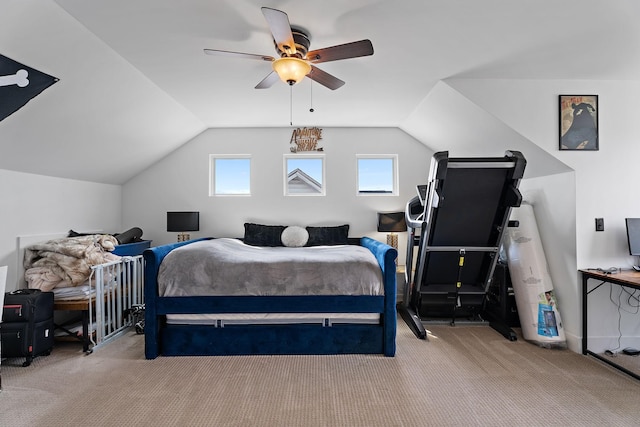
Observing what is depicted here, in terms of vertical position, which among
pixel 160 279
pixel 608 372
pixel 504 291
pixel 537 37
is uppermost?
pixel 537 37

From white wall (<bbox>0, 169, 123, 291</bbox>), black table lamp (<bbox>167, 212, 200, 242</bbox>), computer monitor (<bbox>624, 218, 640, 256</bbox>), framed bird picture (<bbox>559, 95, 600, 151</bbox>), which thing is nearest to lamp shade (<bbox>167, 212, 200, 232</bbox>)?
black table lamp (<bbox>167, 212, 200, 242</bbox>)

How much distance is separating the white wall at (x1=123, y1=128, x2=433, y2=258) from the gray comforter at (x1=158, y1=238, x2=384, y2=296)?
1827 mm

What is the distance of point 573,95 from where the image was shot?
2.69m

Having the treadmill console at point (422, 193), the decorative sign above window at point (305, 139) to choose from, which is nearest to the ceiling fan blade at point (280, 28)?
the treadmill console at point (422, 193)

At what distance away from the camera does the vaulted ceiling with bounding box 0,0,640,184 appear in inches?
72.1

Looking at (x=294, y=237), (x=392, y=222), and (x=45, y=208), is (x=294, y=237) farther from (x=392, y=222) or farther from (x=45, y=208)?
(x=45, y=208)

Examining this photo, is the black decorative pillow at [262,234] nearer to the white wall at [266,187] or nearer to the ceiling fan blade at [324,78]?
the white wall at [266,187]

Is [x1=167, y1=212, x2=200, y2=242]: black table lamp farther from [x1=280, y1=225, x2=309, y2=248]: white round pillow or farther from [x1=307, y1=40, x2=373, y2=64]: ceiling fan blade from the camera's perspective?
[x1=307, y1=40, x2=373, y2=64]: ceiling fan blade

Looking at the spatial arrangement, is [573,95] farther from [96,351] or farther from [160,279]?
[96,351]

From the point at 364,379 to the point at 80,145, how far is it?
11.3 ft

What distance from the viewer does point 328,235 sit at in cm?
417

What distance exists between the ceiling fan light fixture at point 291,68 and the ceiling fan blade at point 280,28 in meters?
0.06

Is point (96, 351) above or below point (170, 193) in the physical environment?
below

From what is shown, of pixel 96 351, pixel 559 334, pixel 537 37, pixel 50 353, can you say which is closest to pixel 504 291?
pixel 559 334
